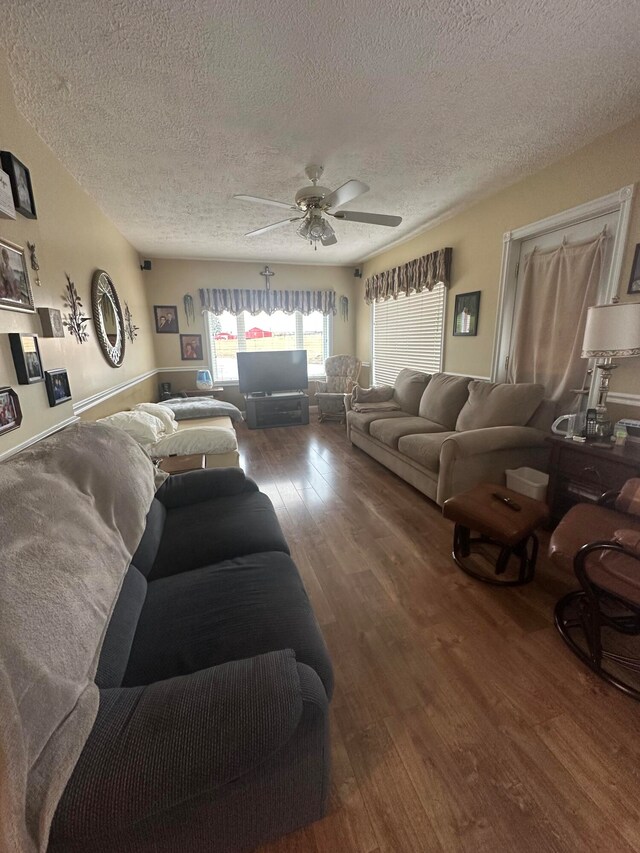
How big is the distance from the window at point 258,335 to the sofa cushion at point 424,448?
3.53 meters

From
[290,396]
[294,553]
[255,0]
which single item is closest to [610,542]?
[294,553]

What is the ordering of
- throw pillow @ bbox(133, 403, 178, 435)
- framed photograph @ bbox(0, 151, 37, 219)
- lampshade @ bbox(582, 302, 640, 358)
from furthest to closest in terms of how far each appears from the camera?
throw pillow @ bbox(133, 403, 178, 435) → lampshade @ bbox(582, 302, 640, 358) → framed photograph @ bbox(0, 151, 37, 219)

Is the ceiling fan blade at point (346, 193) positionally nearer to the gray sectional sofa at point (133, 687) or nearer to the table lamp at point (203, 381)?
the gray sectional sofa at point (133, 687)

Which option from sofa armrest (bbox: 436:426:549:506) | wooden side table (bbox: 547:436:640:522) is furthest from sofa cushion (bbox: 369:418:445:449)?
wooden side table (bbox: 547:436:640:522)

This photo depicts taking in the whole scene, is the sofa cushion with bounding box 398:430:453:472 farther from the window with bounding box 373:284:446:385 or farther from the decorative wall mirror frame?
the decorative wall mirror frame

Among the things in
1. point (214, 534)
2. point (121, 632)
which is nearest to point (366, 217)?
point (214, 534)

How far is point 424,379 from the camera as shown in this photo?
402cm

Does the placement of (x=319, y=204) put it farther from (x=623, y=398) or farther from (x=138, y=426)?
(x=623, y=398)

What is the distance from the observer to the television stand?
5.34 m

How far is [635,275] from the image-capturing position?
2109mm

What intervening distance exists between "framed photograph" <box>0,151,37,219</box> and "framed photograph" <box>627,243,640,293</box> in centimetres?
343

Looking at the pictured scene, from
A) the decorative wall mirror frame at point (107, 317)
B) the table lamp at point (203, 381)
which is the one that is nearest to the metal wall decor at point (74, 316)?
the decorative wall mirror frame at point (107, 317)

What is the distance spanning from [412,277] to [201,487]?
3.63 metres

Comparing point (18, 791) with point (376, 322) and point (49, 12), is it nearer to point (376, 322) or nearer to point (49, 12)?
point (49, 12)
